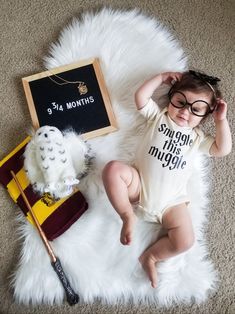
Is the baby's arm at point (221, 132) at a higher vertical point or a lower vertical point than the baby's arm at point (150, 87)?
lower

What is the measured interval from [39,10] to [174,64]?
44 centimetres

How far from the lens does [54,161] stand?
0.87 m

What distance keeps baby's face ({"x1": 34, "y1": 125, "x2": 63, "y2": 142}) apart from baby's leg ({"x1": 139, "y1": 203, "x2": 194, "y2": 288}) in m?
0.32

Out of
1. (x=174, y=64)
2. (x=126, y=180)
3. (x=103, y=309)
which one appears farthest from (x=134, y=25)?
(x=103, y=309)

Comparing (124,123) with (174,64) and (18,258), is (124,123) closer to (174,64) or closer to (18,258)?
(174,64)

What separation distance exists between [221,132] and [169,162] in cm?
14

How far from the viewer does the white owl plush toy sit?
0.87 metres

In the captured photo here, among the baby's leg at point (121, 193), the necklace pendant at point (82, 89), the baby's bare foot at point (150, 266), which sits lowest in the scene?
the baby's bare foot at point (150, 266)

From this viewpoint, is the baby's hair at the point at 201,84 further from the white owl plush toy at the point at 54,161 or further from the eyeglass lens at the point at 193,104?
the white owl plush toy at the point at 54,161

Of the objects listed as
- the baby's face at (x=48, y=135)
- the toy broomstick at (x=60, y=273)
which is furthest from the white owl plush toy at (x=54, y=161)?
the toy broomstick at (x=60, y=273)

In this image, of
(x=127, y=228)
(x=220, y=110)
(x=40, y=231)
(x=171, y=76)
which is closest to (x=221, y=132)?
(x=220, y=110)

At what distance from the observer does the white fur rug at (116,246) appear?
913 mm

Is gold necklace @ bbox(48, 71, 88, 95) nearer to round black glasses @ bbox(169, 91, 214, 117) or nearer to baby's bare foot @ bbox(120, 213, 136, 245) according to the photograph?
round black glasses @ bbox(169, 91, 214, 117)

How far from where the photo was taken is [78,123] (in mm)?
1001
